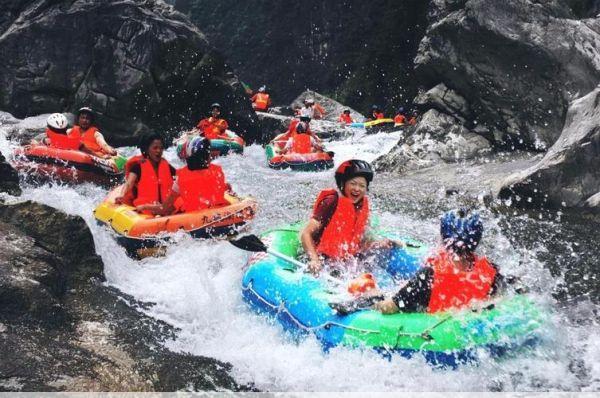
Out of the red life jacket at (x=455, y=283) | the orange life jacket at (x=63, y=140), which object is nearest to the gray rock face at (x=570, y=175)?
the red life jacket at (x=455, y=283)

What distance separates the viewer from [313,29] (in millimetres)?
27875

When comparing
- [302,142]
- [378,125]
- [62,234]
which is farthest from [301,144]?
[62,234]

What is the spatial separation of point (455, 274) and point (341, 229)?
155cm

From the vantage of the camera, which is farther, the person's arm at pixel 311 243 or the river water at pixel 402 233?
the person's arm at pixel 311 243

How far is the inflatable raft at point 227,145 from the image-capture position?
14031 mm

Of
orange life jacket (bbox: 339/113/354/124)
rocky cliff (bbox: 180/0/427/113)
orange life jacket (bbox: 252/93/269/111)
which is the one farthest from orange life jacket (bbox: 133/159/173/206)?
rocky cliff (bbox: 180/0/427/113)

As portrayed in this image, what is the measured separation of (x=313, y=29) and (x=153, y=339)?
2474 cm

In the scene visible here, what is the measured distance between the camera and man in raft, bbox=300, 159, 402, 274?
513 cm

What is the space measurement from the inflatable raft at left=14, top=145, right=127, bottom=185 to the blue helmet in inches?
298

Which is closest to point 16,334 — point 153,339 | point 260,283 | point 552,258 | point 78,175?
point 153,339

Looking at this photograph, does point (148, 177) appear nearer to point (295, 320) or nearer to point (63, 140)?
point (295, 320)

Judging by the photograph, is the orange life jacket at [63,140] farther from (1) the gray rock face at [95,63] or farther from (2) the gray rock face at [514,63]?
(2) the gray rock face at [514,63]

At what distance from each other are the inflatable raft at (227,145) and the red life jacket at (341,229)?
29.5 ft

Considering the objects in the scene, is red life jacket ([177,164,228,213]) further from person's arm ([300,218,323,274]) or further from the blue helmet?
the blue helmet
